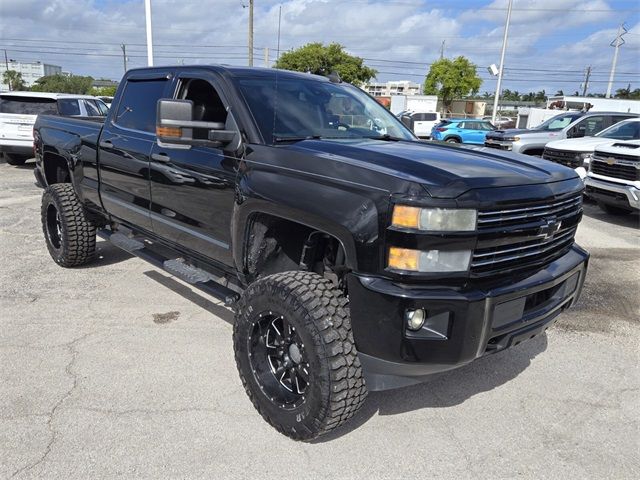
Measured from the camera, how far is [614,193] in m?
8.50

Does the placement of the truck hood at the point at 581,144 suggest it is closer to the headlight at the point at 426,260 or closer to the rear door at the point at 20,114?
the headlight at the point at 426,260

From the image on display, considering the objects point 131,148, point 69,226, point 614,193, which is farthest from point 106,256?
point 614,193

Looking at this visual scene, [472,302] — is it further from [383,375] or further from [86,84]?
[86,84]

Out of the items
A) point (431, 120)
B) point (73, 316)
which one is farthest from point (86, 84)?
point (73, 316)

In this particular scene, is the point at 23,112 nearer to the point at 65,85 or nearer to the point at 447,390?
the point at 447,390

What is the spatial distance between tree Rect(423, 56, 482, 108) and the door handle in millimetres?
54295

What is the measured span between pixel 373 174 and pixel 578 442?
1849 mm

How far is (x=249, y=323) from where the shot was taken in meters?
2.92

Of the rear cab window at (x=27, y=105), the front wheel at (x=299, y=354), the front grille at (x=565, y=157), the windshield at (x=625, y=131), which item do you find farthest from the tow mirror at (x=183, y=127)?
the rear cab window at (x=27, y=105)

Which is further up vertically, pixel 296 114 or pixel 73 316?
pixel 296 114

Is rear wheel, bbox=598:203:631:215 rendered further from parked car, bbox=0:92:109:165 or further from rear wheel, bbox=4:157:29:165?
rear wheel, bbox=4:157:29:165

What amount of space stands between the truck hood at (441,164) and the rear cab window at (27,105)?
37.1ft

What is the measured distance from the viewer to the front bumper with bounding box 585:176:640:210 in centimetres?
808

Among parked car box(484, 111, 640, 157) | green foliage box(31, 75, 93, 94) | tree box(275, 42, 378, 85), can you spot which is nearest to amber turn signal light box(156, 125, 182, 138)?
parked car box(484, 111, 640, 157)
